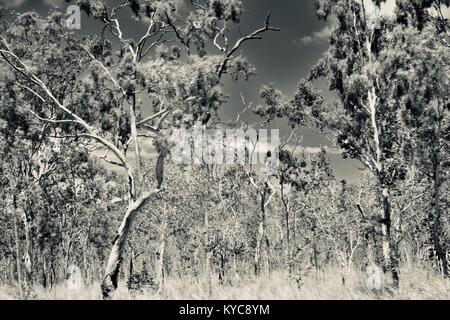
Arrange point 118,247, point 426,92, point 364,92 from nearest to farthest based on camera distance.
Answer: point 118,247 < point 426,92 < point 364,92

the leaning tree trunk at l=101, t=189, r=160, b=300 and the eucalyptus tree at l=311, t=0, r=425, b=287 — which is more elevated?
the eucalyptus tree at l=311, t=0, r=425, b=287

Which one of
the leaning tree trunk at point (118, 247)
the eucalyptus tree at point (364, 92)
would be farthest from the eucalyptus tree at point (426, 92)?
the leaning tree trunk at point (118, 247)

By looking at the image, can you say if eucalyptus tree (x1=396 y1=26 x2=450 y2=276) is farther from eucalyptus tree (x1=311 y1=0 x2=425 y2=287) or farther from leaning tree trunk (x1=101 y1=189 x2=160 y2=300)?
leaning tree trunk (x1=101 y1=189 x2=160 y2=300)

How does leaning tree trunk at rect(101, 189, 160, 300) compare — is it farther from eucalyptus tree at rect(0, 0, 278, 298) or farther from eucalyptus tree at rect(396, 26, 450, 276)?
eucalyptus tree at rect(396, 26, 450, 276)

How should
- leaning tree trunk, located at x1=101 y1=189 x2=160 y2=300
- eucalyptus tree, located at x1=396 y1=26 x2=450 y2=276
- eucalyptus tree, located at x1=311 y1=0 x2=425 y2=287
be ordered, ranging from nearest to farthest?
leaning tree trunk, located at x1=101 y1=189 x2=160 y2=300 → eucalyptus tree, located at x1=396 y1=26 x2=450 y2=276 → eucalyptus tree, located at x1=311 y1=0 x2=425 y2=287

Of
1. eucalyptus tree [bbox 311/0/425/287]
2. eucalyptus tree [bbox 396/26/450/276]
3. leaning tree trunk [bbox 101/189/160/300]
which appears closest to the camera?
leaning tree trunk [bbox 101/189/160/300]

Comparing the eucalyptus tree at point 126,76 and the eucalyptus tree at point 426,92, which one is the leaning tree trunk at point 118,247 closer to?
the eucalyptus tree at point 126,76

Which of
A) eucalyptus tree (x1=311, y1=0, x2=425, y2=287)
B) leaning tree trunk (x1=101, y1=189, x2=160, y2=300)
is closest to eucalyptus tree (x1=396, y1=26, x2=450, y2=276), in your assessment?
eucalyptus tree (x1=311, y1=0, x2=425, y2=287)

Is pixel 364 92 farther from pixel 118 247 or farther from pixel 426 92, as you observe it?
pixel 118 247

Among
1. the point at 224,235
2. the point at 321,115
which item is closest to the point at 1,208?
the point at 224,235

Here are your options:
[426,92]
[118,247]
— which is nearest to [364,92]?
[426,92]

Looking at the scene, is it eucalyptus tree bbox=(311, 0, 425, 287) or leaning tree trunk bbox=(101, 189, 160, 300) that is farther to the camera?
eucalyptus tree bbox=(311, 0, 425, 287)

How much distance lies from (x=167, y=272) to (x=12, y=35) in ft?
148
